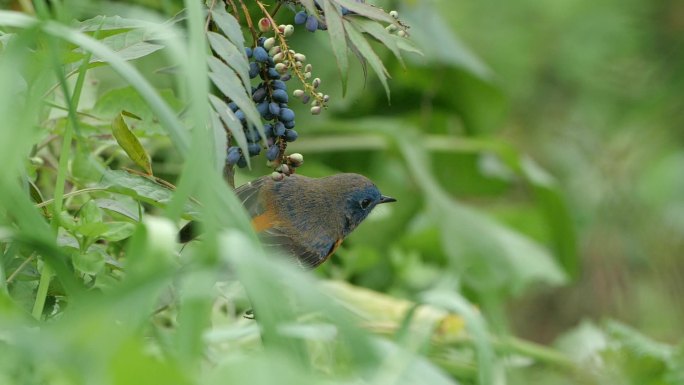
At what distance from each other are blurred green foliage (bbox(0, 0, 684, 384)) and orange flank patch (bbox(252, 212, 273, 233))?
0.12 metres

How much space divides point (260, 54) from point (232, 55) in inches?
2.8

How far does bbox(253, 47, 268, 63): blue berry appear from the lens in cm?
137

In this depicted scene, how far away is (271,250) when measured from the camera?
64.6 inches

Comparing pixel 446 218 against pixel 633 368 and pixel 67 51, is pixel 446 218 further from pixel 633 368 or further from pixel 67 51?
pixel 67 51

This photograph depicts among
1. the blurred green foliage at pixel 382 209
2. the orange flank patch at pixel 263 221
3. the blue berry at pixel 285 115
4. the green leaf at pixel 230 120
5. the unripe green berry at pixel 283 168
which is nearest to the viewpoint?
the blurred green foliage at pixel 382 209

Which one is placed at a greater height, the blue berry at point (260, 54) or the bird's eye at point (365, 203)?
the blue berry at point (260, 54)

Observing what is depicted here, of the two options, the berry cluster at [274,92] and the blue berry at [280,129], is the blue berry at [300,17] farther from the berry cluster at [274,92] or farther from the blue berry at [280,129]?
the blue berry at [280,129]

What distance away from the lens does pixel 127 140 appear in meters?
1.40

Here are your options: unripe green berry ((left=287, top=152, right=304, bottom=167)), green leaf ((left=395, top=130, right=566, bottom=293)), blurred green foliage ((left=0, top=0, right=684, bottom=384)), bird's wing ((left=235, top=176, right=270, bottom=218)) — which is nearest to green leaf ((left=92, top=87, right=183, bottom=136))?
blurred green foliage ((left=0, top=0, right=684, bottom=384))

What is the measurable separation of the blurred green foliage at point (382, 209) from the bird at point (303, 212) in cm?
12

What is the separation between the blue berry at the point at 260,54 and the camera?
4.50ft

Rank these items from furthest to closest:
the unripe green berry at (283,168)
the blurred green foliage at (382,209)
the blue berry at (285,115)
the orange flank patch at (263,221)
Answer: the orange flank patch at (263,221)
the unripe green berry at (283,168)
the blue berry at (285,115)
the blurred green foliage at (382,209)

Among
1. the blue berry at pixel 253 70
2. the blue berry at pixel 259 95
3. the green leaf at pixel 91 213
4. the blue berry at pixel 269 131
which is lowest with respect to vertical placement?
the green leaf at pixel 91 213

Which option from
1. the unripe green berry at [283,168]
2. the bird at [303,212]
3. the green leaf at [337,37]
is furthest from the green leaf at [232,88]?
the bird at [303,212]
